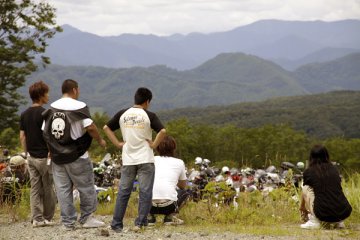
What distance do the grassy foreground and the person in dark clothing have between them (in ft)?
0.77

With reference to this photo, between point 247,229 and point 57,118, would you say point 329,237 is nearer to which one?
point 247,229


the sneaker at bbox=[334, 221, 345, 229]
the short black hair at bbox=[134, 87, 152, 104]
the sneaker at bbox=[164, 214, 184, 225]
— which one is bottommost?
the sneaker at bbox=[334, 221, 345, 229]

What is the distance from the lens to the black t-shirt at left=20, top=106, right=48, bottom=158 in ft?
22.5

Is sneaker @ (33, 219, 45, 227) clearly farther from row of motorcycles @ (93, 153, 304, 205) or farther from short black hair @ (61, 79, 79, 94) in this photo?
short black hair @ (61, 79, 79, 94)

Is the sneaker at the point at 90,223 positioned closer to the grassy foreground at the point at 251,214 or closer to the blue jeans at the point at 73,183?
the blue jeans at the point at 73,183

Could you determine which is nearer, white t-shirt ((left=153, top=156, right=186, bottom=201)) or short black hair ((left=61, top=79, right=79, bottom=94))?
short black hair ((left=61, top=79, right=79, bottom=94))

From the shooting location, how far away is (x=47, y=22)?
33750 mm

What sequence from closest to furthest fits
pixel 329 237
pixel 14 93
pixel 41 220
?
1. pixel 329 237
2. pixel 41 220
3. pixel 14 93

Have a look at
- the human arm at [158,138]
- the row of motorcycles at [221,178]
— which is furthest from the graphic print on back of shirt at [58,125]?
the row of motorcycles at [221,178]

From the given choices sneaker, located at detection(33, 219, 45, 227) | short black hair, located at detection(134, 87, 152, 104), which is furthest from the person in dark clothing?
sneaker, located at detection(33, 219, 45, 227)

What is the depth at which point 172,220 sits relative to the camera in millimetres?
7148

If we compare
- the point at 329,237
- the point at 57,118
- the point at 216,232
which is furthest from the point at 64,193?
the point at 329,237

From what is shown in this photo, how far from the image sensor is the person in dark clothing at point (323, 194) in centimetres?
687

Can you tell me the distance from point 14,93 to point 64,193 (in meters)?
31.5
